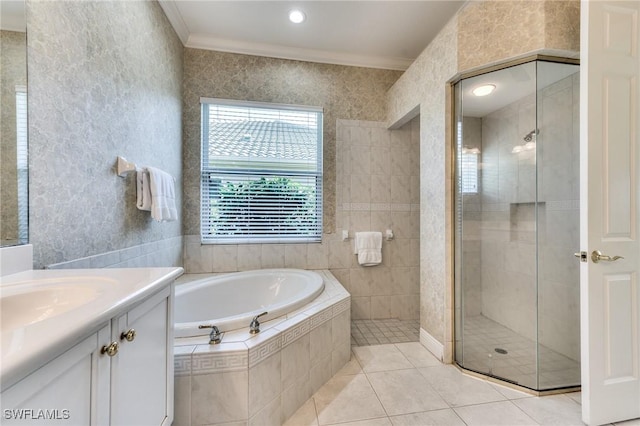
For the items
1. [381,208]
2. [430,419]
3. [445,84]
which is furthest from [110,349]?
[381,208]

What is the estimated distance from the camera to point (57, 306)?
0.78m

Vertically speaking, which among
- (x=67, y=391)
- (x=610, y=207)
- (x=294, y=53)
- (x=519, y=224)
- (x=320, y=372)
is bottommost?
(x=320, y=372)

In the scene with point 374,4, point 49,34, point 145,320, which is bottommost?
point 145,320

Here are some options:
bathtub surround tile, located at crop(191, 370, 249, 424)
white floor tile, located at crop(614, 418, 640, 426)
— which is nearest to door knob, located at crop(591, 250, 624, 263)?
white floor tile, located at crop(614, 418, 640, 426)

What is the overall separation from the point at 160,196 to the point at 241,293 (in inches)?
43.6

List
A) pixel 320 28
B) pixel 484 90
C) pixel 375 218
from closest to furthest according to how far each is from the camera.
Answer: pixel 484 90
pixel 320 28
pixel 375 218

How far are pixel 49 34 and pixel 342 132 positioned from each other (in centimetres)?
215

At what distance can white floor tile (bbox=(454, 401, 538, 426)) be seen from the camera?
1.37 metres

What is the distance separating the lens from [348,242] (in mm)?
2750

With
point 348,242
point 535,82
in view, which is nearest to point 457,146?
point 535,82

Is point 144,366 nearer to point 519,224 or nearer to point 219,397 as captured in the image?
point 219,397

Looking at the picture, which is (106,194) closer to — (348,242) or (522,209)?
(348,242)

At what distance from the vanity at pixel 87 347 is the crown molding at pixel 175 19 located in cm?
212

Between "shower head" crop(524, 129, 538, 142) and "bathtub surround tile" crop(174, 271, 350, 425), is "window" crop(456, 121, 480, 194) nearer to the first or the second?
"shower head" crop(524, 129, 538, 142)
